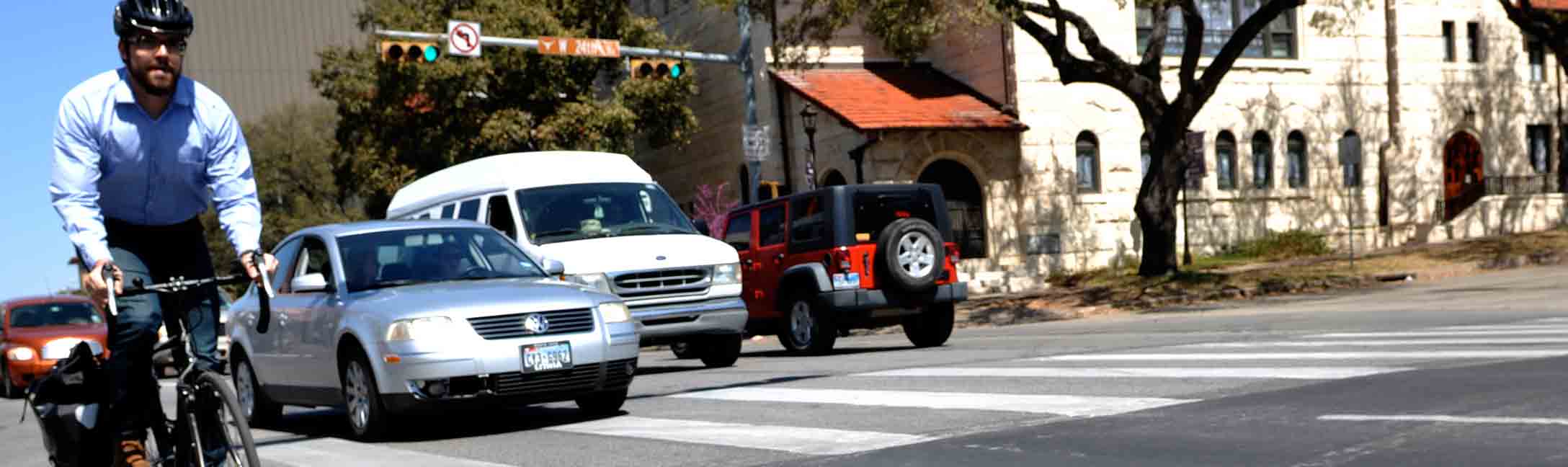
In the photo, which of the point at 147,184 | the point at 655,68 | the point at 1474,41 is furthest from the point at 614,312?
the point at 1474,41

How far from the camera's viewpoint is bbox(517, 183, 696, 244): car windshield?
50.1 ft

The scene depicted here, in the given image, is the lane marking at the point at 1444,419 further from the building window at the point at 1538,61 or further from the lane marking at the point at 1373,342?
the building window at the point at 1538,61

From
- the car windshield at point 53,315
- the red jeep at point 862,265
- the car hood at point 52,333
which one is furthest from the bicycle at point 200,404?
the car windshield at point 53,315

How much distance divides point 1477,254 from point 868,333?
12787mm

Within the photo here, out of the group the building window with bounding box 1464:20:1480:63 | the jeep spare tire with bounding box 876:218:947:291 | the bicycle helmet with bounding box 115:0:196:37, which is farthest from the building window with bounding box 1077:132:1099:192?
the bicycle helmet with bounding box 115:0:196:37

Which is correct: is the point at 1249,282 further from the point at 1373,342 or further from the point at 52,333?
the point at 52,333

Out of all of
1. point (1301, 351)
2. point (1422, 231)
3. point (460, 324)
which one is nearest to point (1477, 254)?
point (1422, 231)

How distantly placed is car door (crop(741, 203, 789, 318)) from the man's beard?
1272cm

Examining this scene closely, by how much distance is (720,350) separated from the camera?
16078mm

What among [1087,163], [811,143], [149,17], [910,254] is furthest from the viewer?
A: [1087,163]

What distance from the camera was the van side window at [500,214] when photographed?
1565 cm

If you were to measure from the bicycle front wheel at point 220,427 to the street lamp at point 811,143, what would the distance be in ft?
70.2

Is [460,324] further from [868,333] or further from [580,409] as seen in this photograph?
[868,333]

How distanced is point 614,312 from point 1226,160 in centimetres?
3091
